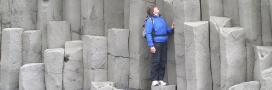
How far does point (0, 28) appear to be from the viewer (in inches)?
352

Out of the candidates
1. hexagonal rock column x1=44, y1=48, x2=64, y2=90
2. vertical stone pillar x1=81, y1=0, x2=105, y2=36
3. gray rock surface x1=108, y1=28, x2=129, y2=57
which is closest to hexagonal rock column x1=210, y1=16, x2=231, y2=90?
gray rock surface x1=108, y1=28, x2=129, y2=57

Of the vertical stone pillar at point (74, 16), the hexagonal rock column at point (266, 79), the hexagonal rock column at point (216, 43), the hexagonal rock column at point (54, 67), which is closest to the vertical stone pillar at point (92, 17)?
the vertical stone pillar at point (74, 16)

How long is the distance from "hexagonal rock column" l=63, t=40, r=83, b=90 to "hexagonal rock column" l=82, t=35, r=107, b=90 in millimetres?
207

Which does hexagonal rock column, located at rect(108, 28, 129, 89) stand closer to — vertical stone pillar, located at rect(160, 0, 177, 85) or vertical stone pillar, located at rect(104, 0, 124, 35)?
vertical stone pillar, located at rect(104, 0, 124, 35)

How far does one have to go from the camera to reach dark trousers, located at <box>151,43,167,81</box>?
7.00m

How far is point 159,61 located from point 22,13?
2.85 m

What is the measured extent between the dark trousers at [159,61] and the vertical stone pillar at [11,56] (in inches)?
97.9

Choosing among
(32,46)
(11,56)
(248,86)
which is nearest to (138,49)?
(248,86)

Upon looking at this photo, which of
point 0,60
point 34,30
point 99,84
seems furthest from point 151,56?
point 0,60

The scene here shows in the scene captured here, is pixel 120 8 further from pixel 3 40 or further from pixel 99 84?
pixel 3 40

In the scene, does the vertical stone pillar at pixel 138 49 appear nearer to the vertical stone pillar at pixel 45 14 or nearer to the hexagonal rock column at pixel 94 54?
the hexagonal rock column at pixel 94 54

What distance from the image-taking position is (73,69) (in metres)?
7.89

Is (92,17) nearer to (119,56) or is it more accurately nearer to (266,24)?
(119,56)

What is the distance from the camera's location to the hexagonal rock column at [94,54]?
7.64m
